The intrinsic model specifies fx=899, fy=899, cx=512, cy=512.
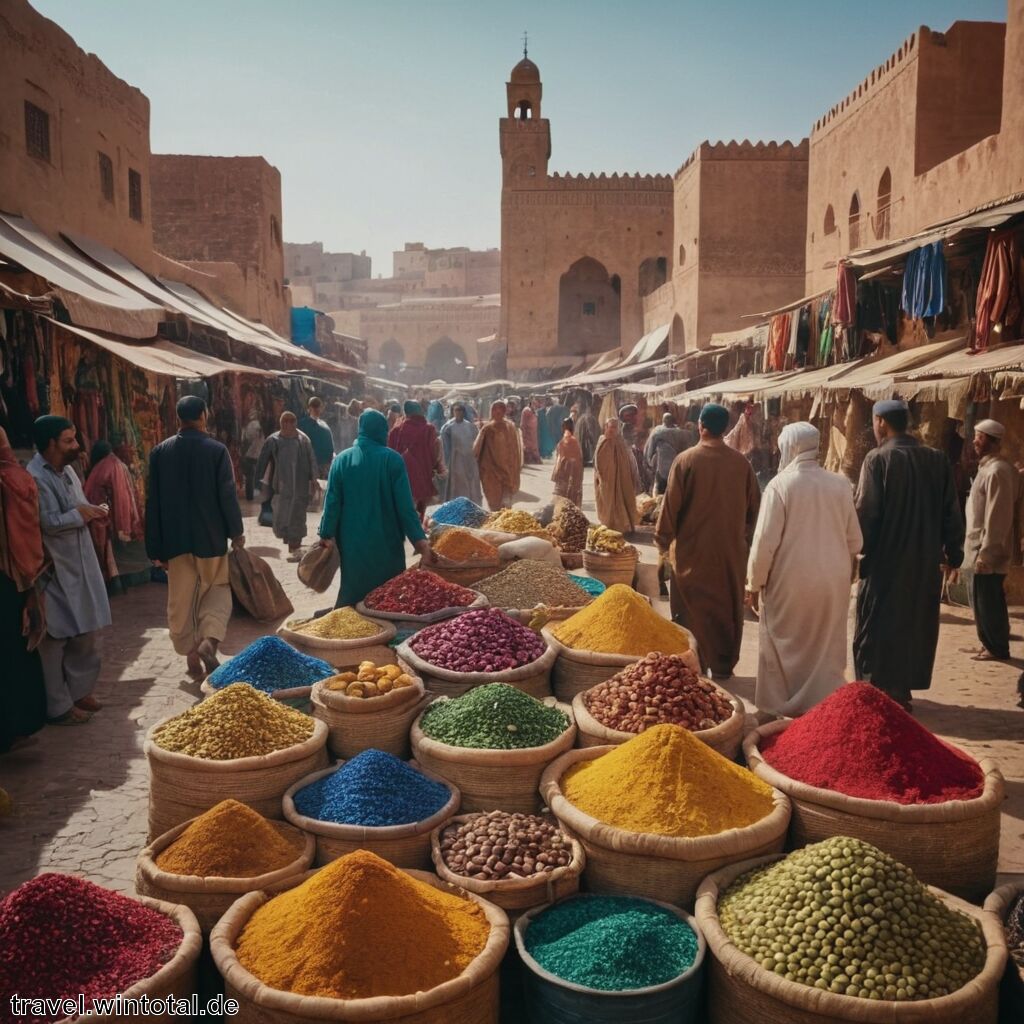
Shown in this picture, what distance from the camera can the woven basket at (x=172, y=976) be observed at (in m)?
1.92

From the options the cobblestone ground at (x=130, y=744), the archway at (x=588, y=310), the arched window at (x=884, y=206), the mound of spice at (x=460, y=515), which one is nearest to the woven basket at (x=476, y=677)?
the cobblestone ground at (x=130, y=744)

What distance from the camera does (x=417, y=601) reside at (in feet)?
14.6

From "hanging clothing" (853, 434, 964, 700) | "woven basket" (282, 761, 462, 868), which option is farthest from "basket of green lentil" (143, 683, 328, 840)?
"hanging clothing" (853, 434, 964, 700)

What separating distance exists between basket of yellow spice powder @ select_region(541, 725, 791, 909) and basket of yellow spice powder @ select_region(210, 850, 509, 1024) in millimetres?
376

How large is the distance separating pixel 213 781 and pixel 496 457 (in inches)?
288

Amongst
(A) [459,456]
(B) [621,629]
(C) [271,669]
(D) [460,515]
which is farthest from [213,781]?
(A) [459,456]

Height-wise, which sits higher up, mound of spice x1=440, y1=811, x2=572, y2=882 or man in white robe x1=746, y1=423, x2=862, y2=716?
man in white robe x1=746, y1=423, x2=862, y2=716

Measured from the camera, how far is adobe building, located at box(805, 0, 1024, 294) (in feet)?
28.4

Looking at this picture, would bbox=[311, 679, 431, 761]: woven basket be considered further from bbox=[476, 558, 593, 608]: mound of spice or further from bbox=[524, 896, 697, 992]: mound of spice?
bbox=[476, 558, 593, 608]: mound of spice

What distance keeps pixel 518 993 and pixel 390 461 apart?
304cm

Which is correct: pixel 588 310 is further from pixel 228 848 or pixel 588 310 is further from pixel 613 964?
pixel 613 964

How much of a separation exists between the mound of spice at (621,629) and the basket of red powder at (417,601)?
0.64m

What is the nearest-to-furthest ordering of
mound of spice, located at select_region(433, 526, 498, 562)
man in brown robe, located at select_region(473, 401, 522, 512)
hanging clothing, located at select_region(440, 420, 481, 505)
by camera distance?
mound of spice, located at select_region(433, 526, 498, 562) < man in brown robe, located at select_region(473, 401, 522, 512) < hanging clothing, located at select_region(440, 420, 481, 505)

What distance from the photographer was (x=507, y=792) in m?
2.92
